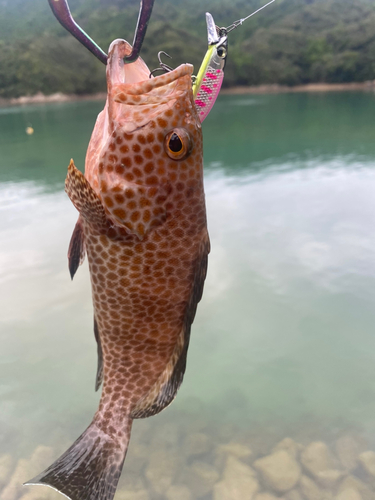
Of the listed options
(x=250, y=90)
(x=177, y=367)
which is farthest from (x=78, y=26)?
(x=250, y=90)

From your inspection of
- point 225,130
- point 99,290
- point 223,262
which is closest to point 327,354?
point 223,262

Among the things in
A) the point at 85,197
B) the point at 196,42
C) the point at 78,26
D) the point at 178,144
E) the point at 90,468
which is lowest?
the point at 90,468

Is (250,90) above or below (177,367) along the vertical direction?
above

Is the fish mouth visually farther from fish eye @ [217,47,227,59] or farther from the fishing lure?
fish eye @ [217,47,227,59]

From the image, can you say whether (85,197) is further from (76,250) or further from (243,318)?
(243,318)

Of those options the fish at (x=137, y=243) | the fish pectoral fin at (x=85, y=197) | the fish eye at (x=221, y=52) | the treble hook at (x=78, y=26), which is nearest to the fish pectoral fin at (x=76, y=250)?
the fish at (x=137, y=243)

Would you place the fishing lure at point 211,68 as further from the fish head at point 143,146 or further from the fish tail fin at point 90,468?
the fish tail fin at point 90,468
